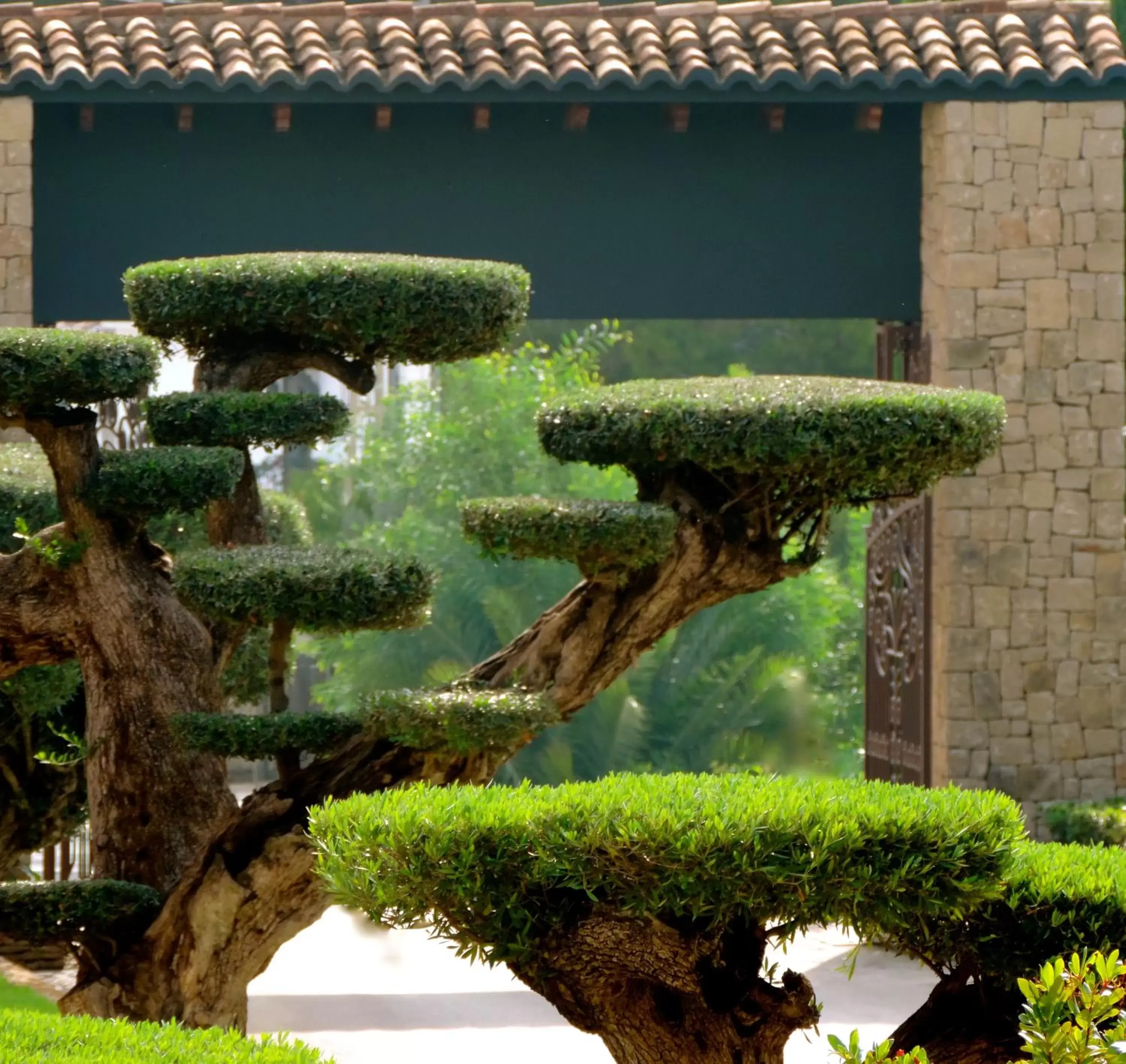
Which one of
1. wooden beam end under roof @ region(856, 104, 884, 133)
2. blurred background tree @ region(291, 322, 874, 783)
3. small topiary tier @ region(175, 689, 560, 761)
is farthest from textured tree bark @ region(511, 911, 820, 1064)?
blurred background tree @ region(291, 322, 874, 783)

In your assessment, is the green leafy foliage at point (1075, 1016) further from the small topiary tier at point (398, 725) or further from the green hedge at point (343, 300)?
the green hedge at point (343, 300)

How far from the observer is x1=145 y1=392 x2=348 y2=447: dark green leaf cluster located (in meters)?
5.25

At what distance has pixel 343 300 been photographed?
5.27 m

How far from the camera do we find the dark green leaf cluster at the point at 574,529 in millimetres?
5188

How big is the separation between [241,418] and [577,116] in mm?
3808

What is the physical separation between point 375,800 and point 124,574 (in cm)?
A: 215

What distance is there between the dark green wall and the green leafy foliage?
19.7 feet

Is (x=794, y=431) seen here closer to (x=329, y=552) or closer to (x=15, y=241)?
(x=329, y=552)

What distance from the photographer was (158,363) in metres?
5.09

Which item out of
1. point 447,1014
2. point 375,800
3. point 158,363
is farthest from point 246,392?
point 447,1014

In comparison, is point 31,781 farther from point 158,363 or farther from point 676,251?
point 676,251

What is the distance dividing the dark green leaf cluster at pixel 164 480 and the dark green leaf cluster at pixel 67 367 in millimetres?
214

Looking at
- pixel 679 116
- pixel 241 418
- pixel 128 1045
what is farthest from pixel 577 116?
pixel 128 1045

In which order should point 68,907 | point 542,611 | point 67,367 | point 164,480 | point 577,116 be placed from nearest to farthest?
point 67,367 < point 164,480 < point 68,907 < point 577,116 < point 542,611
